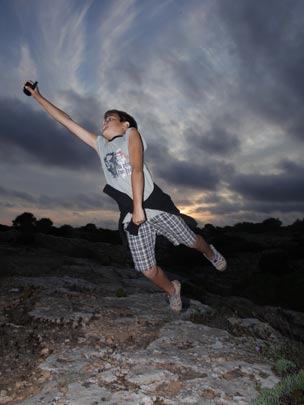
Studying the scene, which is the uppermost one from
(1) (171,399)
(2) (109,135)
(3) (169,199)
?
(2) (109,135)

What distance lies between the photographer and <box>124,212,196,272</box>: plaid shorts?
4.80 m

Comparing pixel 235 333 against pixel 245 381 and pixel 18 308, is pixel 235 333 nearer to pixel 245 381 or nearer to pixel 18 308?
pixel 245 381

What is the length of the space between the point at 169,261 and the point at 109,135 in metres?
13.6

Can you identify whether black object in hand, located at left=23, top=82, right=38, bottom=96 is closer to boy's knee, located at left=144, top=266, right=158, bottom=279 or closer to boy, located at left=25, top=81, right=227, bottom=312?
boy, located at left=25, top=81, right=227, bottom=312

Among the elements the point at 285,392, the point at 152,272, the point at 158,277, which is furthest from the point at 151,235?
the point at 285,392

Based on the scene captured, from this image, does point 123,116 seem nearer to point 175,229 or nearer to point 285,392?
point 175,229

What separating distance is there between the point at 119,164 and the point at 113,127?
491mm

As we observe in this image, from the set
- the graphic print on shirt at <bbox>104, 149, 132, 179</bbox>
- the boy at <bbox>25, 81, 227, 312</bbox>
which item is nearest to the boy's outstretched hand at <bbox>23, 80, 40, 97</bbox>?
the boy at <bbox>25, 81, 227, 312</bbox>

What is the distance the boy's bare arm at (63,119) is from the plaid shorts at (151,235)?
3.91ft

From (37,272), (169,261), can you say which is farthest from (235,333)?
(169,261)

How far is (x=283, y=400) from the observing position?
323 centimetres

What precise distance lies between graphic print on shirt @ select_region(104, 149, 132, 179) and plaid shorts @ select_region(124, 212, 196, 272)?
2.03 ft

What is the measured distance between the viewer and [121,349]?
14.5 ft

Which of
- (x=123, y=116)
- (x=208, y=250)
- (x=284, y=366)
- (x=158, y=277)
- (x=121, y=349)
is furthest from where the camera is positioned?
(x=208, y=250)
